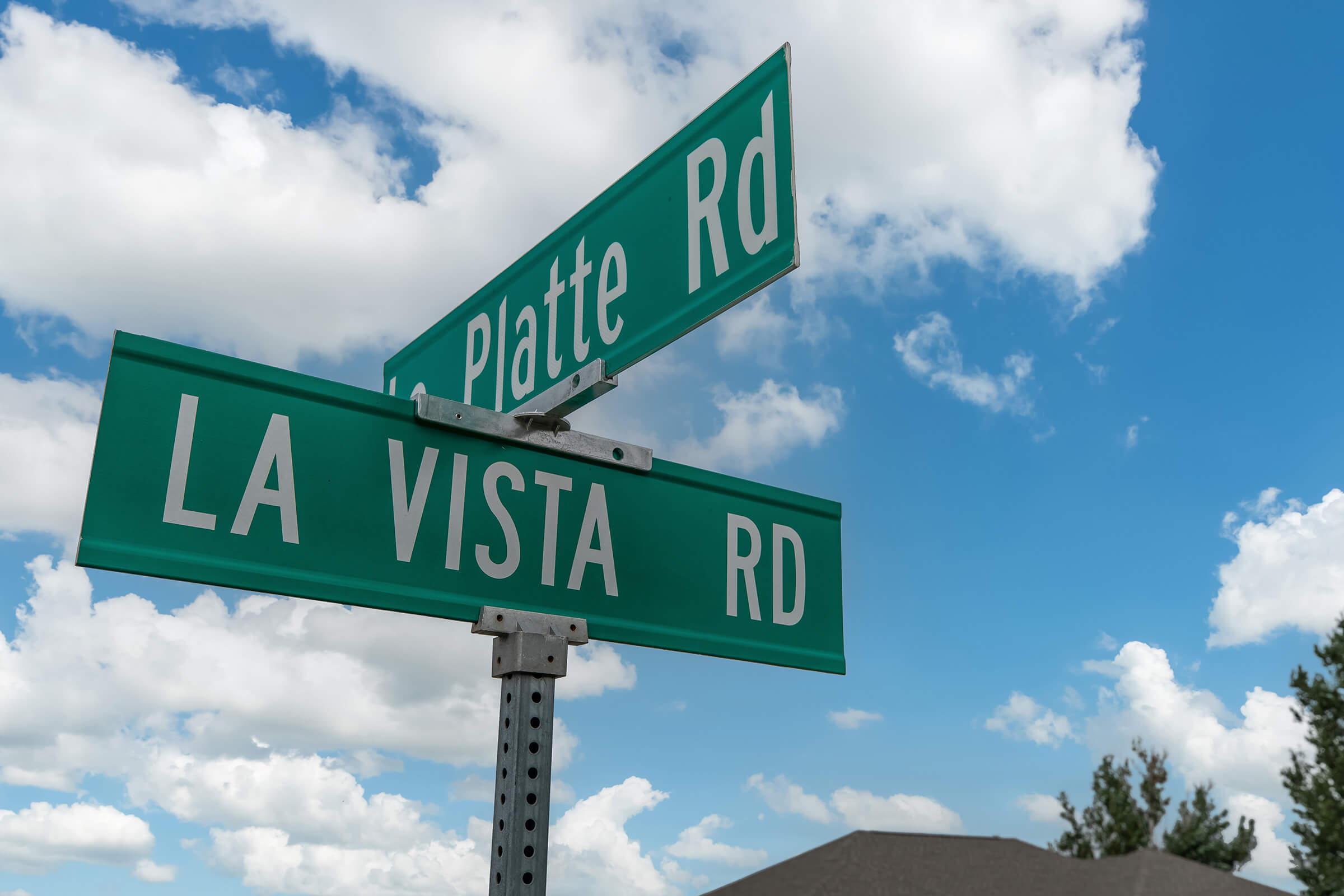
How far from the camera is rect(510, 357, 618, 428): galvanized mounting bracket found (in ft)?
7.74

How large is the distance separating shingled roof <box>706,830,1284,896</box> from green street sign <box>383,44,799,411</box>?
158 inches

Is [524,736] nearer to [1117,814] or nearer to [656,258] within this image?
[656,258]

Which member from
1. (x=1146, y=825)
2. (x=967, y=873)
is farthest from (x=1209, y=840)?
(x=967, y=873)

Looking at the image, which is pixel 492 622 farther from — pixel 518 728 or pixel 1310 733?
pixel 1310 733

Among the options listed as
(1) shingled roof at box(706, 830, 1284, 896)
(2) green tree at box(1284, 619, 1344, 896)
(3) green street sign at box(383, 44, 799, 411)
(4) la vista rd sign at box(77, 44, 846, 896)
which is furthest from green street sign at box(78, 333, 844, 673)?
(2) green tree at box(1284, 619, 1344, 896)

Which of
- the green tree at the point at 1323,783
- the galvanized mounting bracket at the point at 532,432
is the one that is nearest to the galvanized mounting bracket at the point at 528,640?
the galvanized mounting bracket at the point at 532,432

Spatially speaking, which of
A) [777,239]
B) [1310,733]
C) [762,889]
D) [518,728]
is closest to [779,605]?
[518,728]

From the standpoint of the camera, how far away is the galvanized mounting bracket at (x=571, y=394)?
2359 millimetres

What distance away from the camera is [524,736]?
2.10 meters

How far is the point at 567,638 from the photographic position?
7.50 ft

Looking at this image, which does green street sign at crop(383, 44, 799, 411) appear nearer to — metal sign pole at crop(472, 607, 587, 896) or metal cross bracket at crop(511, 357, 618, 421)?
metal cross bracket at crop(511, 357, 618, 421)

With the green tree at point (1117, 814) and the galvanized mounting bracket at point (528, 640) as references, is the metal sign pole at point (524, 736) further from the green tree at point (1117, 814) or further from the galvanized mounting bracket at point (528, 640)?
the green tree at point (1117, 814)

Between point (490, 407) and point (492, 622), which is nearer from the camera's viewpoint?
point (492, 622)

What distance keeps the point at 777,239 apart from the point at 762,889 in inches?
185
